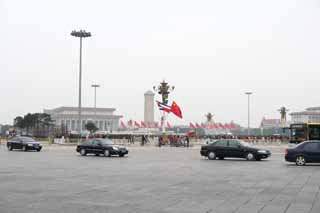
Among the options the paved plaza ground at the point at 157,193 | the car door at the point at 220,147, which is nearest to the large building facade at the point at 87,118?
the car door at the point at 220,147

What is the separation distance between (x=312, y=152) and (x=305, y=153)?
0.35 m

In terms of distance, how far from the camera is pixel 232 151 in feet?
98.1

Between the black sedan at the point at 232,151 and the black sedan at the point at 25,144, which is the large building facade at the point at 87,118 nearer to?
the black sedan at the point at 25,144

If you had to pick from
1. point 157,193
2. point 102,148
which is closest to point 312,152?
point 157,193

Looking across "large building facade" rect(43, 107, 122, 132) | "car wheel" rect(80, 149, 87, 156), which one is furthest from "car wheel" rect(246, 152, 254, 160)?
"large building facade" rect(43, 107, 122, 132)

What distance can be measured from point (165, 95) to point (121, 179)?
55890 mm

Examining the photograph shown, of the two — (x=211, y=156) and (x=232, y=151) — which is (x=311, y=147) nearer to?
(x=232, y=151)

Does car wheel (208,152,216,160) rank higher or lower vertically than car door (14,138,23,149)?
lower

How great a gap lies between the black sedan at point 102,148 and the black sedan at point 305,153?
12869 mm

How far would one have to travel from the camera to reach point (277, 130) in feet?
588

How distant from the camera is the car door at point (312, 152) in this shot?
24.4 m

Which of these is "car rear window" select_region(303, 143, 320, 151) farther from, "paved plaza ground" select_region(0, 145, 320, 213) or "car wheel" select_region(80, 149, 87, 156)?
"car wheel" select_region(80, 149, 87, 156)

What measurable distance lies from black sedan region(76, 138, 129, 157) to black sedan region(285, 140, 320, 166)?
42.2ft

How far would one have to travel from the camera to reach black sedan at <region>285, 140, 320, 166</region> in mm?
24391
